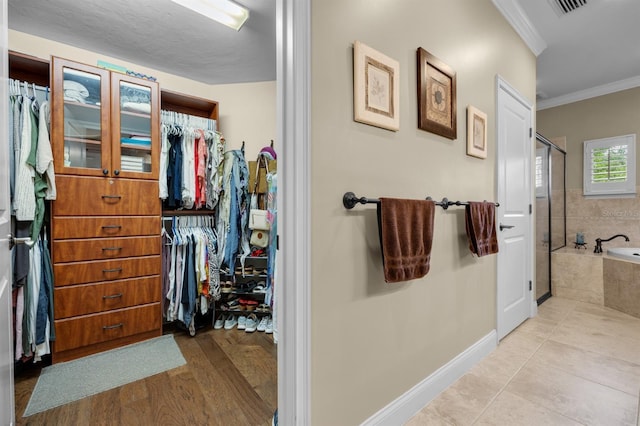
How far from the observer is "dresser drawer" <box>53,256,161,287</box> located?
1.88 m

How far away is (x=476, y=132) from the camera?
5.93 ft

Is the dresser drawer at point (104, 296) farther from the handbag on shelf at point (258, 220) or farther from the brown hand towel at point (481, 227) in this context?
the brown hand towel at point (481, 227)

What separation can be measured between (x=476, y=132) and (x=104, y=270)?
280 centimetres

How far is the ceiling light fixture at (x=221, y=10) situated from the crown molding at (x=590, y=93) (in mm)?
4208

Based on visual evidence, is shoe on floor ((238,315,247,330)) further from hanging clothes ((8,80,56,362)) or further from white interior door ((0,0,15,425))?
white interior door ((0,0,15,425))

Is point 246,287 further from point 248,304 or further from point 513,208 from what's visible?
point 513,208

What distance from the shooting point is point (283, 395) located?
1.02 meters

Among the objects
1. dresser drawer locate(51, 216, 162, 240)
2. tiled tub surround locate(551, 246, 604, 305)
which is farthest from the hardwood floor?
tiled tub surround locate(551, 246, 604, 305)

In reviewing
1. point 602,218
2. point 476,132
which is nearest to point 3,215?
point 476,132

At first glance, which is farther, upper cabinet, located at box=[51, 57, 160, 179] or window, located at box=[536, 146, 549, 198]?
window, located at box=[536, 146, 549, 198]

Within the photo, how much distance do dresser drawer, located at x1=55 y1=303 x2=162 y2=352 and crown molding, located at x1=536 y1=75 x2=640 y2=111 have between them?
17.5 feet

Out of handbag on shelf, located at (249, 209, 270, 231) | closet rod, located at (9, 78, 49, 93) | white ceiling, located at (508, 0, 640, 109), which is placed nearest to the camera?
closet rod, located at (9, 78, 49, 93)

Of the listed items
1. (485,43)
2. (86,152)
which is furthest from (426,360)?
(86,152)

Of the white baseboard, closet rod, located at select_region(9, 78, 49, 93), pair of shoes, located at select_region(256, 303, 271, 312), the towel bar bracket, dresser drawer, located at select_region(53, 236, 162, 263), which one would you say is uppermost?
closet rod, located at select_region(9, 78, 49, 93)
